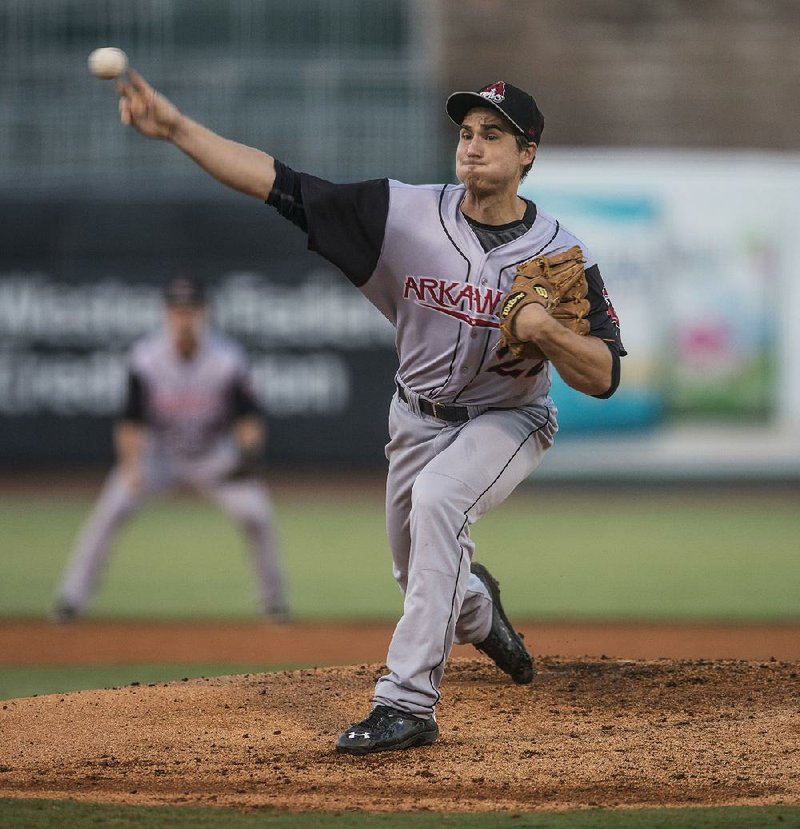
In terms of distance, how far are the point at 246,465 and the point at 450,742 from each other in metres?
4.45

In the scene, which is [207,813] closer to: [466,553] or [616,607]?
[466,553]

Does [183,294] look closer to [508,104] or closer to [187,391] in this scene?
[187,391]

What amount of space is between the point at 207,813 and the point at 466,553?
3.69 feet

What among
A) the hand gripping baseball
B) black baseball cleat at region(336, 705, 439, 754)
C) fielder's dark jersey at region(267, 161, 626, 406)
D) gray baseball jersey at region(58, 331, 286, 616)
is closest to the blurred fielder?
gray baseball jersey at region(58, 331, 286, 616)

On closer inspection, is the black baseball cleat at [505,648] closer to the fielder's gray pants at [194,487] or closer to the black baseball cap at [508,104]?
the black baseball cap at [508,104]

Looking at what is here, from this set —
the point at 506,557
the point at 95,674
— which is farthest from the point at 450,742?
the point at 506,557

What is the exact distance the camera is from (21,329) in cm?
1459

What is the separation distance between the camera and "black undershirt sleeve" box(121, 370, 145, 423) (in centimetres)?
870

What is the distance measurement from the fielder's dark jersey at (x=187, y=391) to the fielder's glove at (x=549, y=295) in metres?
4.68

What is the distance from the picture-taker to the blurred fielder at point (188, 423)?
28.2 feet

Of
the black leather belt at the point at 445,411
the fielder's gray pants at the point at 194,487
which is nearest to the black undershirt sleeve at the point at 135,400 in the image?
the fielder's gray pants at the point at 194,487

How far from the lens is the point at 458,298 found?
4453 millimetres

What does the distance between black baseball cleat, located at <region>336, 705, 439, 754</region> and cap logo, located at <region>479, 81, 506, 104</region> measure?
1.80 meters

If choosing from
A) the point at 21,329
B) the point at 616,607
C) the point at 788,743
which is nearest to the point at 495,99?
the point at 788,743
